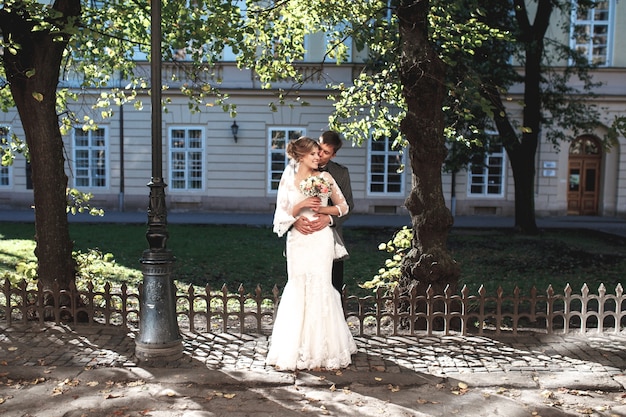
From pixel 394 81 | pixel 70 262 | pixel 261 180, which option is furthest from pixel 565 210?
pixel 70 262

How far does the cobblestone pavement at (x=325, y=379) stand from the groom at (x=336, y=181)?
91 centimetres

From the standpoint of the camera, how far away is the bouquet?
5.04 m

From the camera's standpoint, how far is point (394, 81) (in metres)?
7.98

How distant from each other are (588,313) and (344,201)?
10.2ft

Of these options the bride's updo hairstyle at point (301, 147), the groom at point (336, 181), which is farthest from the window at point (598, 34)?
the bride's updo hairstyle at point (301, 147)

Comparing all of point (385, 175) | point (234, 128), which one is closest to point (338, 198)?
point (234, 128)

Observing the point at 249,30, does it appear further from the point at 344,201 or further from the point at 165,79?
the point at 165,79

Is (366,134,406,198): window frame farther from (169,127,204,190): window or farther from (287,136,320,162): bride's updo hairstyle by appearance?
(287,136,320,162): bride's updo hairstyle

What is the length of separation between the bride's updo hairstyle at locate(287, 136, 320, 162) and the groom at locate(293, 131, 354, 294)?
245 millimetres

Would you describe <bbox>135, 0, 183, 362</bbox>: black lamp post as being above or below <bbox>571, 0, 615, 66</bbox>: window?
below

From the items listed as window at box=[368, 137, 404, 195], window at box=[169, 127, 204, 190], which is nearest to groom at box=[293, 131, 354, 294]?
window at box=[368, 137, 404, 195]

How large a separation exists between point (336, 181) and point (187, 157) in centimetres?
1905

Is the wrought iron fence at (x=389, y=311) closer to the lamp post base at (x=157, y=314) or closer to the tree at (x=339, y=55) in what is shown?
the tree at (x=339, y=55)

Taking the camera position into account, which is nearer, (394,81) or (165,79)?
(394,81)
